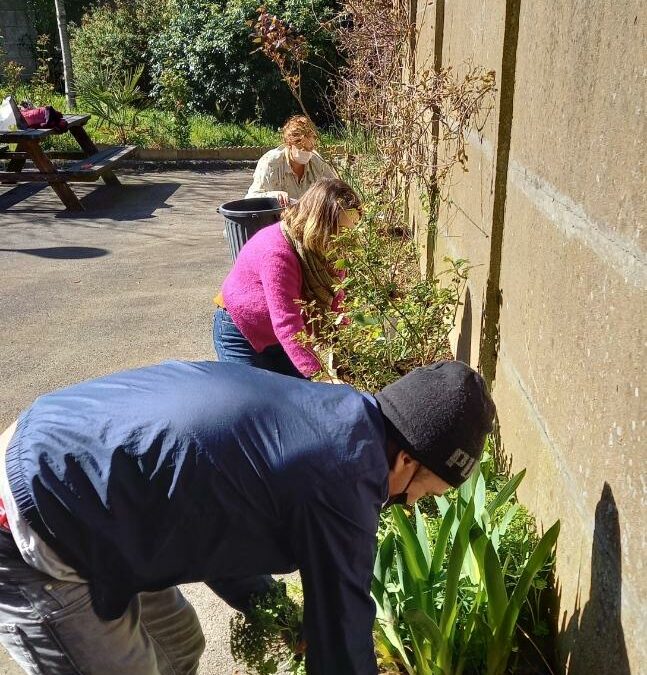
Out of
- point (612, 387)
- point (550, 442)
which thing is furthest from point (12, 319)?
point (612, 387)

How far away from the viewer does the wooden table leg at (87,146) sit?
11.6 m

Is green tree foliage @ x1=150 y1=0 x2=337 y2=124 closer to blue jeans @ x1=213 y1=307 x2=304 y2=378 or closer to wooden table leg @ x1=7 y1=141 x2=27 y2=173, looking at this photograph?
wooden table leg @ x1=7 y1=141 x2=27 y2=173

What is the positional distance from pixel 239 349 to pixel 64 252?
17.3ft

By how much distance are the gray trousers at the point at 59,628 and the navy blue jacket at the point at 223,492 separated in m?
0.10

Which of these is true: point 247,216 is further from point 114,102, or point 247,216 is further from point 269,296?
point 114,102

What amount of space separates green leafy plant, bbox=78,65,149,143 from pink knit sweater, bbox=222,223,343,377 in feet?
36.7

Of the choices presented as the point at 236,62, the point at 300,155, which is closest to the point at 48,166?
the point at 236,62

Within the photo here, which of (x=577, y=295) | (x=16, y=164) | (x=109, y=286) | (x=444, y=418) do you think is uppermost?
(x=577, y=295)

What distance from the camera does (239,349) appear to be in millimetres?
3426

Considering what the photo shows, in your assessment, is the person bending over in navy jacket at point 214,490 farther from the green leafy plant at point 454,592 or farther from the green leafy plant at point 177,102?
the green leafy plant at point 177,102

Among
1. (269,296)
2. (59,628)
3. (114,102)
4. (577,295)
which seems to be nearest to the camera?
(59,628)

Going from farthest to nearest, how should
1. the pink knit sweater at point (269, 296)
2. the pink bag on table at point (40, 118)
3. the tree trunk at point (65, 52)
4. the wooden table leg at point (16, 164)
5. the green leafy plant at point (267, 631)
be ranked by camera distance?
the tree trunk at point (65, 52)
the wooden table leg at point (16, 164)
the pink bag on table at point (40, 118)
the pink knit sweater at point (269, 296)
the green leafy plant at point (267, 631)

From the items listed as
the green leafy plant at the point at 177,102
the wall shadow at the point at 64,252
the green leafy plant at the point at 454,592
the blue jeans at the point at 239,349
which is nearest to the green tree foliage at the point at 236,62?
the green leafy plant at the point at 177,102

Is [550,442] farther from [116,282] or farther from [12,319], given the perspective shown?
[116,282]
